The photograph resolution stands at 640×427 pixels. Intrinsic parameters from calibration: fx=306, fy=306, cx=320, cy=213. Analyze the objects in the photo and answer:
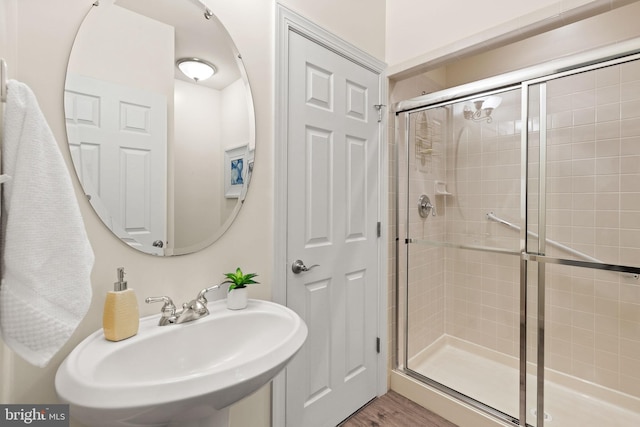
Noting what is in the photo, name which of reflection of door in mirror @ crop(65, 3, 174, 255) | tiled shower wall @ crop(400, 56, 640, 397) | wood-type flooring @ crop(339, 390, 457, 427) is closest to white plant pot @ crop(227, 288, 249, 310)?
reflection of door in mirror @ crop(65, 3, 174, 255)

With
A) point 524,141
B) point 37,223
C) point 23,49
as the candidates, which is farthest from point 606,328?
point 23,49

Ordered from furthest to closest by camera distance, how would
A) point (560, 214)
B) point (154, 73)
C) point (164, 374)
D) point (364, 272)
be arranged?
point (364, 272) < point (560, 214) < point (154, 73) < point (164, 374)

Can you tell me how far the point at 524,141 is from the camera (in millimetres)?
1605

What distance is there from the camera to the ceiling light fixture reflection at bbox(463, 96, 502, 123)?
1.81 metres

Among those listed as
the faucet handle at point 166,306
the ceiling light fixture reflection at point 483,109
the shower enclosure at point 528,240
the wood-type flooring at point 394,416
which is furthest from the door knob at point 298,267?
the ceiling light fixture reflection at point 483,109

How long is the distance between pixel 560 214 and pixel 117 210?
210 cm

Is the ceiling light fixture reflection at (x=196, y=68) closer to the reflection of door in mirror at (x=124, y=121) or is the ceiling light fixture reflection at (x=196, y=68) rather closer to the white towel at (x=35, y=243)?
the reflection of door in mirror at (x=124, y=121)

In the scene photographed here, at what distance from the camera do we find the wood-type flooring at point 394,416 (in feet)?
5.67

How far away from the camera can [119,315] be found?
897mm

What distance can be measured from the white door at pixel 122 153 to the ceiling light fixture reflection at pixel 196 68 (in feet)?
0.49

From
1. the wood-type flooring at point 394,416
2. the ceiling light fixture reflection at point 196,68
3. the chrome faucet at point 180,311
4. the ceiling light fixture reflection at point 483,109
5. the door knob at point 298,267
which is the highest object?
the ceiling light fixture reflection at point 483,109

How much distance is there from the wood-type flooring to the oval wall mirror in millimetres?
1383

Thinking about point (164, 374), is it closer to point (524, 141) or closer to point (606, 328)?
point (524, 141)

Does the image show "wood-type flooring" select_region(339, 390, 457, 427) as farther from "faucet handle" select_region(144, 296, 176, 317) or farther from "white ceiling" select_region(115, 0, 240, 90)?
"white ceiling" select_region(115, 0, 240, 90)
